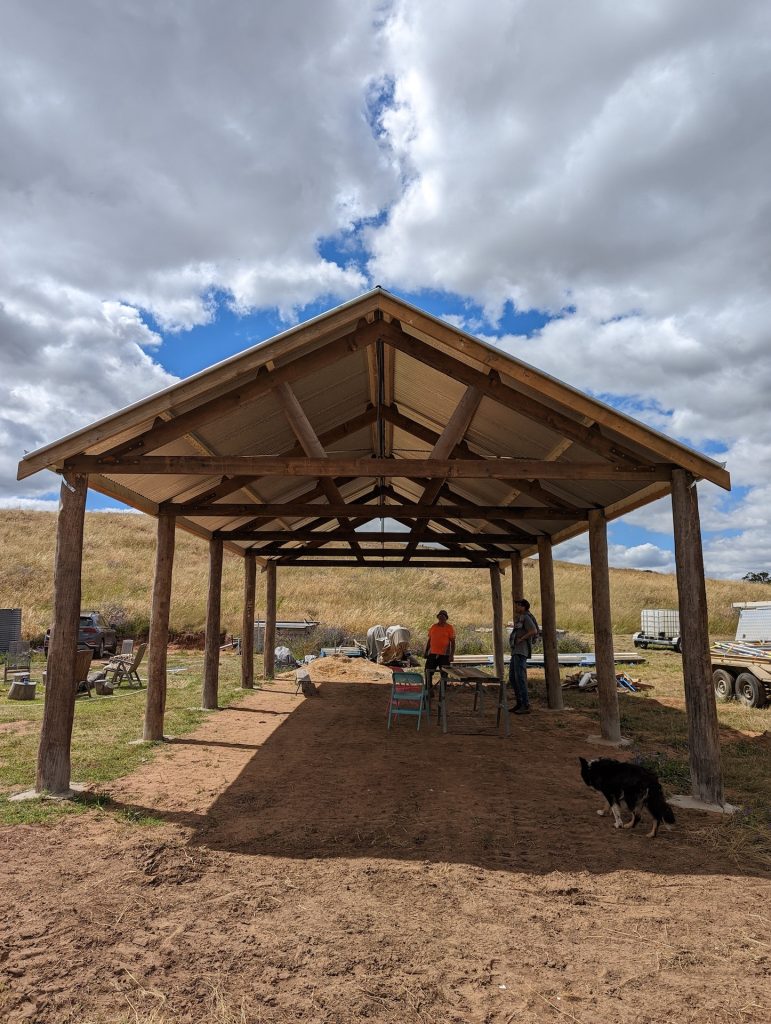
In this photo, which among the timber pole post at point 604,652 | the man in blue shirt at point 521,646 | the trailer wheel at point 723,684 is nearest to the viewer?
the timber pole post at point 604,652

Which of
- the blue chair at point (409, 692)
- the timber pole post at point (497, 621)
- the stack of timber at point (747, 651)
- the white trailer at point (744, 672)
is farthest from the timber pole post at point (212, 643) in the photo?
the stack of timber at point (747, 651)

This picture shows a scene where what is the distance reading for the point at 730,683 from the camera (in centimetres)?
1341

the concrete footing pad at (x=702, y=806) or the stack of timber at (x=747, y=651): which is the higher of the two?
the stack of timber at (x=747, y=651)

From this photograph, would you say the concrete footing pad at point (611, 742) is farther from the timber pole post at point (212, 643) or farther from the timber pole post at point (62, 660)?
the timber pole post at point (62, 660)

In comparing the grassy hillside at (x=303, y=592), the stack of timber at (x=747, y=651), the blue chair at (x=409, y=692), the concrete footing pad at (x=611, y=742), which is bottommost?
the concrete footing pad at (x=611, y=742)

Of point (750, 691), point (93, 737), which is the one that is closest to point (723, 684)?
point (750, 691)

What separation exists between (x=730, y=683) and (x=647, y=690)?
2066 mm

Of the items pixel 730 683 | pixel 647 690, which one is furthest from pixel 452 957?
pixel 647 690

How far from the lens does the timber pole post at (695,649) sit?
6.10 meters

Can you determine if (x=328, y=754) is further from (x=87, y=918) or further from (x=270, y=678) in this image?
(x=270, y=678)

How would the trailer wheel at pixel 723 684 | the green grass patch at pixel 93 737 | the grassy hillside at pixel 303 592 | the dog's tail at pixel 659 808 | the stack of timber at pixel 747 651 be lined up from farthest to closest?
the grassy hillside at pixel 303 592, the trailer wheel at pixel 723 684, the stack of timber at pixel 747 651, the green grass patch at pixel 93 737, the dog's tail at pixel 659 808

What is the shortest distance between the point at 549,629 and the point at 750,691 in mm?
4391

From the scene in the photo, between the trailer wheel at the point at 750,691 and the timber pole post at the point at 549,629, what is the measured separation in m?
3.72

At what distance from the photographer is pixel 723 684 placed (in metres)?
13.6
